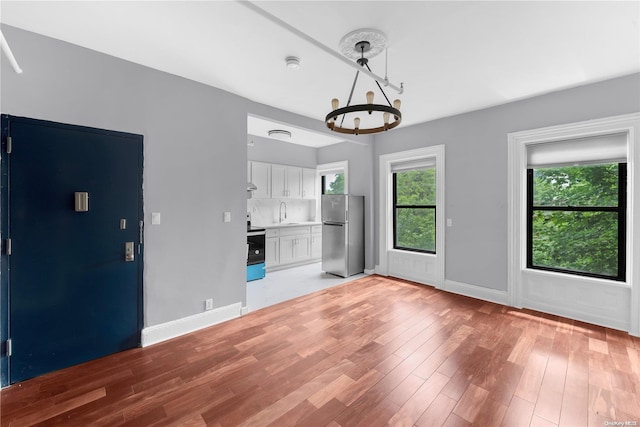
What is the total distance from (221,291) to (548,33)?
4.03 metres

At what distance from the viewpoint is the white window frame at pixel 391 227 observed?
15.0 feet

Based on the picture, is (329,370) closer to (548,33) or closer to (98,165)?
(98,165)

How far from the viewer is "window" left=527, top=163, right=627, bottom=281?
3.26 m

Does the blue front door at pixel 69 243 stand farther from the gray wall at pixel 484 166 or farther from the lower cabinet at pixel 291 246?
the gray wall at pixel 484 166

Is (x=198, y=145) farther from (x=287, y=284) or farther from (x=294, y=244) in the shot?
(x=294, y=244)

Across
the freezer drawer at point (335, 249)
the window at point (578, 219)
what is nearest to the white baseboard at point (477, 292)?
the window at point (578, 219)

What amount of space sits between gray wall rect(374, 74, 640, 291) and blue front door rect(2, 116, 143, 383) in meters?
4.25

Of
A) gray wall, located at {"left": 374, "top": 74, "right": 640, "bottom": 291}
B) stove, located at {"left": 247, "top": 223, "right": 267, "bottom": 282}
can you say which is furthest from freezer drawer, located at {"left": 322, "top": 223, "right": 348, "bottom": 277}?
gray wall, located at {"left": 374, "top": 74, "right": 640, "bottom": 291}

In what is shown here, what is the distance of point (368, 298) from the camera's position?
13.6 ft

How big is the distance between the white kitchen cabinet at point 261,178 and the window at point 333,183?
1654 millimetres

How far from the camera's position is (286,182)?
21.1 feet

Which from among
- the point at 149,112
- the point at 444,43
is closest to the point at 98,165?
the point at 149,112

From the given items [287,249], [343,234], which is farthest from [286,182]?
[343,234]

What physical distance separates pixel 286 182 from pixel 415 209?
2889mm
